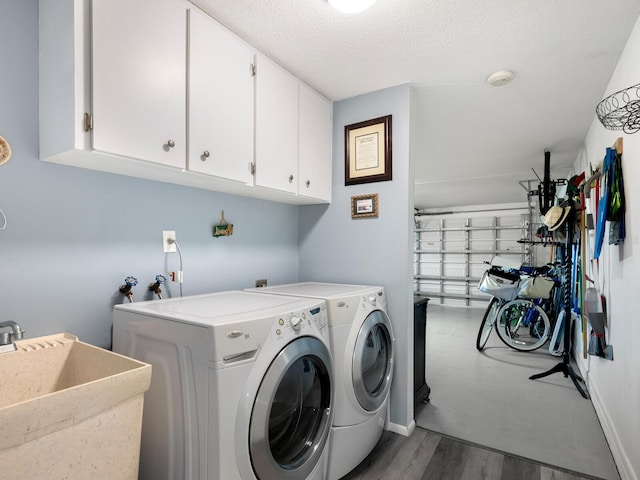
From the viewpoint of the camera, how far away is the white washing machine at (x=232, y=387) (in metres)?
1.07

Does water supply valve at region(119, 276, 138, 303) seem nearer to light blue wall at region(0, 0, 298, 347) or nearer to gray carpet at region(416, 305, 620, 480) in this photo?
light blue wall at region(0, 0, 298, 347)

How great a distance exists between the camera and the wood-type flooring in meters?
1.71

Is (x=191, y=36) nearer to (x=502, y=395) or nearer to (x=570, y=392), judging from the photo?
(x=502, y=395)

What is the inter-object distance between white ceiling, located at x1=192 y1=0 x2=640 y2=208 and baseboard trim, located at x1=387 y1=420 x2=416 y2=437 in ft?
7.26

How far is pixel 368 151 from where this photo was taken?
2.26 m

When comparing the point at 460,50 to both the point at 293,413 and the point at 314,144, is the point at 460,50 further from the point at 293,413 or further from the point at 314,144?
the point at 293,413

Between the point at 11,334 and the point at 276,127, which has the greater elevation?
the point at 276,127

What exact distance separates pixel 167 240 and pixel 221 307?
1.96 ft

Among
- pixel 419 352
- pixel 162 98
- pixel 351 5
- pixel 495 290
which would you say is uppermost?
pixel 351 5

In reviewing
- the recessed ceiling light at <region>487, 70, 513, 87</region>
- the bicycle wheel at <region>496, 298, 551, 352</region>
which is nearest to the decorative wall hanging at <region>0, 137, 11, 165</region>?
the recessed ceiling light at <region>487, 70, 513, 87</region>

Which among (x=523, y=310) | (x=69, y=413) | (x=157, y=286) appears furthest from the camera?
(x=523, y=310)

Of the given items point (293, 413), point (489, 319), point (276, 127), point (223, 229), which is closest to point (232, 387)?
point (293, 413)

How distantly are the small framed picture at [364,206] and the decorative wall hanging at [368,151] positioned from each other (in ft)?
0.36

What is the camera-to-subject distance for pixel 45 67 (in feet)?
4.09
